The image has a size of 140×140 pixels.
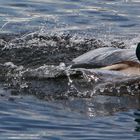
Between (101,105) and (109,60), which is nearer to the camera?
(101,105)

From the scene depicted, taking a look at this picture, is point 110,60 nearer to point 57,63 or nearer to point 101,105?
point 57,63

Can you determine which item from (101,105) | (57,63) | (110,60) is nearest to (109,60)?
(110,60)

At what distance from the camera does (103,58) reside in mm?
11453

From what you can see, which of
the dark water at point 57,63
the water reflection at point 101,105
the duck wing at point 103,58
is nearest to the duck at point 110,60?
the duck wing at point 103,58

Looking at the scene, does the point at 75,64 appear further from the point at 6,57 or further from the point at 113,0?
the point at 113,0

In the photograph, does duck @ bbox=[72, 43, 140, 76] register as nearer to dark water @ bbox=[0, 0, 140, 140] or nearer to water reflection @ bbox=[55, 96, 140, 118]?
dark water @ bbox=[0, 0, 140, 140]

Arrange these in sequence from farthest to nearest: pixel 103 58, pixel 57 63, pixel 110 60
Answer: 1. pixel 57 63
2. pixel 103 58
3. pixel 110 60

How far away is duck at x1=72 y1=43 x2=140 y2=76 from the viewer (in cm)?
1047

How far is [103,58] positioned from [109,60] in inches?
5.1

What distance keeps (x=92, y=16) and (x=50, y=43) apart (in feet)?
11.4

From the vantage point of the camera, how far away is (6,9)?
54.8 ft

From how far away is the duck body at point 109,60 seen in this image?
414 inches

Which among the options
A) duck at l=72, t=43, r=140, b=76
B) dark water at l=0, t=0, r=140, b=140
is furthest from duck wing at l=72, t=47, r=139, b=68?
dark water at l=0, t=0, r=140, b=140

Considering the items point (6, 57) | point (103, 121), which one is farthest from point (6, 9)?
Answer: point (103, 121)
